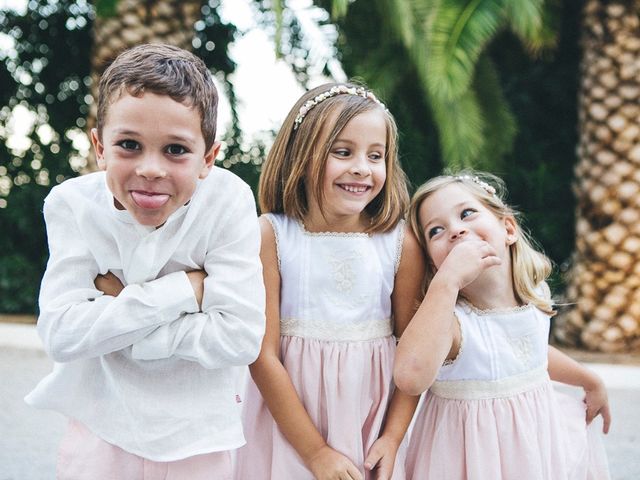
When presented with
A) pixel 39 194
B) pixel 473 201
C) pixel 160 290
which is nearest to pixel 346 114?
pixel 473 201

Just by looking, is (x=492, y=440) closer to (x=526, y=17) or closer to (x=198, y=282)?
(x=198, y=282)

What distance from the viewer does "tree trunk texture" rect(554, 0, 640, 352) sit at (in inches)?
230

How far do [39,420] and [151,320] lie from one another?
2.78 meters

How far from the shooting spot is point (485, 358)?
214 centimetres

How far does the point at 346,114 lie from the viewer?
83.4 inches

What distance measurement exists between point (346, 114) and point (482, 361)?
2.68ft

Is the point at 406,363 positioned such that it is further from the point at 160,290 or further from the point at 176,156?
the point at 176,156

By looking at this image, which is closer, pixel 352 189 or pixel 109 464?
pixel 109 464

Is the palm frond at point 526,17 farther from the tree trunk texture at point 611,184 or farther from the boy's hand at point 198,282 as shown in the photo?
the boy's hand at point 198,282

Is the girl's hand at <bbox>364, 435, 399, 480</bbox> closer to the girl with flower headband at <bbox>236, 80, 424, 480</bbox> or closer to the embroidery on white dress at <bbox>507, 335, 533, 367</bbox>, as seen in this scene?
the girl with flower headband at <bbox>236, 80, 424, 480</bbox>

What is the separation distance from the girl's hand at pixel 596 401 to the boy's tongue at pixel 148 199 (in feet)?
5.07

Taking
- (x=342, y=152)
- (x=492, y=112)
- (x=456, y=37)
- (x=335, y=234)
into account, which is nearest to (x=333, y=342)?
(x=335, y=234)

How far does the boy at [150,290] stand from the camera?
165cm

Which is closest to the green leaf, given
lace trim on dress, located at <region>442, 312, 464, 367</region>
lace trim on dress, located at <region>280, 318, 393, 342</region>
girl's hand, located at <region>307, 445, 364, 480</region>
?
lace trim on dress, located at <region>280, 318, 393, 342</region>
